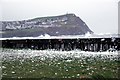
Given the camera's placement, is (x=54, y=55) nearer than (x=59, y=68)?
No

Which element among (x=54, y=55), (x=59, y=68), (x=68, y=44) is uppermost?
(x=68, y=44)

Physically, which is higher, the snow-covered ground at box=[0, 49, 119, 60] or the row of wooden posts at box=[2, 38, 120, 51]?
the row of wooden posts at box=[2, 38, 120, 51]

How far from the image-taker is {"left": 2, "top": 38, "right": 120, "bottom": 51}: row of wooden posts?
32.8m

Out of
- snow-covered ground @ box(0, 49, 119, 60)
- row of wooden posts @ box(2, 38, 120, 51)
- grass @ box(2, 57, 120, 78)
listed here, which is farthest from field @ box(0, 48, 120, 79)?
row of wooden posts @ box(2, 38, 120, 51)

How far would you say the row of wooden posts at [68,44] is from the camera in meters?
32.8

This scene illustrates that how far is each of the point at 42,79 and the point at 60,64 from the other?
19.8 feet

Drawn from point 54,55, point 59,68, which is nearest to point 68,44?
point 54,55

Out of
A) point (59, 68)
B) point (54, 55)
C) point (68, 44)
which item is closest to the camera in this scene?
point (59, 68)

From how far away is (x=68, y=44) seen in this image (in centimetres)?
3438

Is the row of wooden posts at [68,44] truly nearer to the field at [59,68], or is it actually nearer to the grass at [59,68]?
the field at [59,68]

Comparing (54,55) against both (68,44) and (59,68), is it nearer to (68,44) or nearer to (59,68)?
(59,68)

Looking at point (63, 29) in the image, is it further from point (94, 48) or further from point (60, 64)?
point (60, 64)

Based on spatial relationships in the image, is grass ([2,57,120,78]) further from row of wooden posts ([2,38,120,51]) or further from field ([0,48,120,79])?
row of wooden posts ([2,38,120,51])

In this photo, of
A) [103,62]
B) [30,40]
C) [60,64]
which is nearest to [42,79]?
[60,64]
